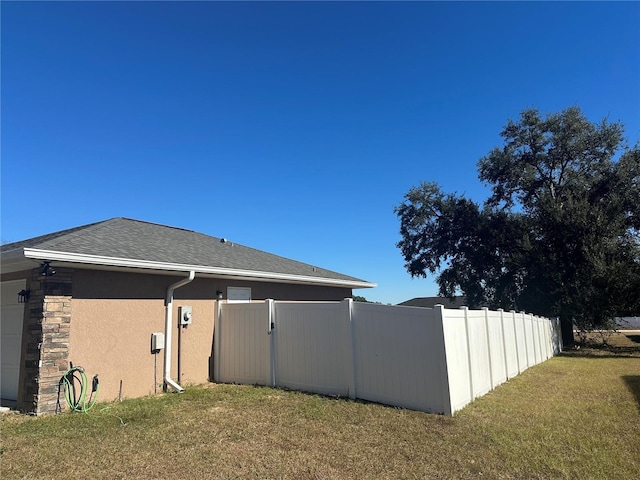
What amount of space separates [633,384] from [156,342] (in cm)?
1059

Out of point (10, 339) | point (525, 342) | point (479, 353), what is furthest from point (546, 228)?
point (10, 339)

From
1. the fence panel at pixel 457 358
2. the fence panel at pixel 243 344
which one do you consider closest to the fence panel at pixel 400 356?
the fence panel at pixel 457 358

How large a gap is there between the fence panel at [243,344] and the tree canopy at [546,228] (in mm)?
16925

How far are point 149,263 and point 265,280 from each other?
12.2ft

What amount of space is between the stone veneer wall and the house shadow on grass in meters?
9.89

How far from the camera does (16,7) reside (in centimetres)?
789

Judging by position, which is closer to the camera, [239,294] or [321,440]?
[321,440]

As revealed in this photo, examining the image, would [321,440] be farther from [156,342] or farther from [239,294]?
[239,294]

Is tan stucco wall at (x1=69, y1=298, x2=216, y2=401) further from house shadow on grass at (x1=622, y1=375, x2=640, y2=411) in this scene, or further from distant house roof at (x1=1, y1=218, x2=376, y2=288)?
house shadow on grass at (x1=622, y1=375, x2=640, y2=411)

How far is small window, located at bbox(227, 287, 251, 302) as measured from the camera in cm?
1007

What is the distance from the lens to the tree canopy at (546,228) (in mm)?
19406

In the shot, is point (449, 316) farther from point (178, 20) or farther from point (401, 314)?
point (178, 20)

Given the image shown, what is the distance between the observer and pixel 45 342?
6.40 m

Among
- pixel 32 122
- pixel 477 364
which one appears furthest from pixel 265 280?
pixel 32 122
